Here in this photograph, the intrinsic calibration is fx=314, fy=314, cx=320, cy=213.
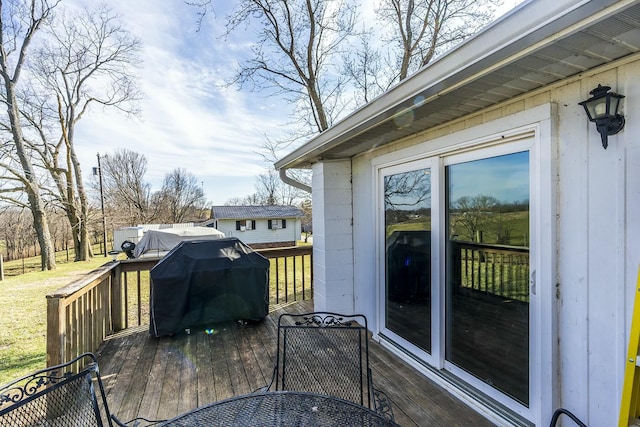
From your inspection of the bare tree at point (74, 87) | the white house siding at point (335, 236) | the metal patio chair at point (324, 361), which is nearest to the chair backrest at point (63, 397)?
the metal patio chair at point (324, 361)

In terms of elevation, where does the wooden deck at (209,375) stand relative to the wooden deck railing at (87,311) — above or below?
below

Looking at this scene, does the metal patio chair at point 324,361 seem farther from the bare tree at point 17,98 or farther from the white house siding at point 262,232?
the white house siding at point 262,232

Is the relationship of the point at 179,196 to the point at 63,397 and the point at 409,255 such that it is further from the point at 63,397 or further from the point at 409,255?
the point at 63,397

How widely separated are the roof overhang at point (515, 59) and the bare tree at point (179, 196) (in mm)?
29057

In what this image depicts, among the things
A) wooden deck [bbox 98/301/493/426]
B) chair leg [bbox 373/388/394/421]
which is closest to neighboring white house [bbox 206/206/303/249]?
wooden deck [bbox 98/301/493/426]

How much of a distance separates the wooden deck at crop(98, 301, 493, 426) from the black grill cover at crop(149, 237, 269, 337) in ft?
0.69

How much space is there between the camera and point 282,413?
146 centimetres

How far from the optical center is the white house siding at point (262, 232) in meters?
20.7

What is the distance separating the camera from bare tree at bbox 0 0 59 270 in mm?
9789

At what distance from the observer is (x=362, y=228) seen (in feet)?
11.9

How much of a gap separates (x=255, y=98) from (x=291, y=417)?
8146 millimetres

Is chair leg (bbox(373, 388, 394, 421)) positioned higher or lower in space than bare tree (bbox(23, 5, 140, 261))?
lower

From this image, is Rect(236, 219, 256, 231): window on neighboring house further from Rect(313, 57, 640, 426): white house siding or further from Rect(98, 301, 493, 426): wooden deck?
Rect(313, 57, 640, 426): white house siding

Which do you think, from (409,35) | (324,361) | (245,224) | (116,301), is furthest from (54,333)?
(245,224)
